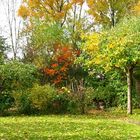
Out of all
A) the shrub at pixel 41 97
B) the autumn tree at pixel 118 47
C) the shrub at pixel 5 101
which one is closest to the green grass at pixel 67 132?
the autumn tree at pixel 118 47

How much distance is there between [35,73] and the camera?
3691 cm

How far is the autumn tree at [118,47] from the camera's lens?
31.3 m

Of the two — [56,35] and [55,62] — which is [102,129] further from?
[56,35]

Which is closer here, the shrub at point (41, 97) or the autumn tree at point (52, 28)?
the shrub at point (41, 97)

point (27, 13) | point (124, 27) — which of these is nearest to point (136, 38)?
point (124, 27)

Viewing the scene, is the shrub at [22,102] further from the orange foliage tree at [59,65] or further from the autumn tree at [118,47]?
the orange foliage tree at [59,65]

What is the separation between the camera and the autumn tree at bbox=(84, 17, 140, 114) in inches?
1232

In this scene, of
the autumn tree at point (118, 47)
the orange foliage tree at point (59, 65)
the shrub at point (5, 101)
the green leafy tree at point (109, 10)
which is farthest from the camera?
the green leafy tree at point (109, 10)

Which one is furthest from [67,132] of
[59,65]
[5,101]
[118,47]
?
[59,65]

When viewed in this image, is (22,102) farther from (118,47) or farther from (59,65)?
(59,65)

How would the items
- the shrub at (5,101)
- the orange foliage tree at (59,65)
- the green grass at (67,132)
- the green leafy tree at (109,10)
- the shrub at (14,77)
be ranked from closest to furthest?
the green grass at (67,132), the shrub at (5,101), the shrub at (14,77), the orange foliage tree at (59,65), the green leafy tree at (109,10)

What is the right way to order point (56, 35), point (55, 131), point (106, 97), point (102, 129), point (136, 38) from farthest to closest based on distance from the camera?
1. point (56, 35)
2. point (106, 97)
3. point (136, 38)
4. point (102, 129)
5. point (55, 131)

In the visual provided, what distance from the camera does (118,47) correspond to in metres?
31.2

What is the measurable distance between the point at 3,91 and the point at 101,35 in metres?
7.91
